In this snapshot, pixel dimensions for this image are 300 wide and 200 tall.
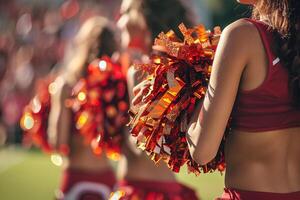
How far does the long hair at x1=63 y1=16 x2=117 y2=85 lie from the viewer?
599 cm

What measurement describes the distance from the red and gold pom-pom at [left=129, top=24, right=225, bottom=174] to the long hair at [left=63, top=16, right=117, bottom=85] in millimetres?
2543

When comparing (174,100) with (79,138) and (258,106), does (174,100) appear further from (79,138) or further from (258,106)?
(79,138)

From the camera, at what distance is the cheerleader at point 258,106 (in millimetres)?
2883

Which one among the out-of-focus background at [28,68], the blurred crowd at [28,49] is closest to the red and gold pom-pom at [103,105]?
the out-of-focus background at [28,68]

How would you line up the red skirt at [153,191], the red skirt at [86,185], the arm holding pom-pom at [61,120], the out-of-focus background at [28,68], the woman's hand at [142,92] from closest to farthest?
1. the woman's hand at [142,92]
2. the red skirt at [153,191]
3. the red skirt at [86,185]
4. the arm holding pom-pom at [61,120]
5. the out-of-focus background at [28,68]

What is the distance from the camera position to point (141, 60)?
4.62 m

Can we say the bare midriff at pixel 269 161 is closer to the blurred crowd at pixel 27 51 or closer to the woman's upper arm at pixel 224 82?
the woman's upper arm at pixel 224 82

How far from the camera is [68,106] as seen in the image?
19.6 feet

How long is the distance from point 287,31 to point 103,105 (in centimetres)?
257

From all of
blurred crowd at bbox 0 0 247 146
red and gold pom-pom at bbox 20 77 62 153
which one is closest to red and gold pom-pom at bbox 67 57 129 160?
red and gold pom-pom at bbox 20 77 62 153

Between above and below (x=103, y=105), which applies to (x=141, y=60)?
above

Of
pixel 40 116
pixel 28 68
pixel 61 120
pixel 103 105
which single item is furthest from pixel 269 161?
pixel 28 68

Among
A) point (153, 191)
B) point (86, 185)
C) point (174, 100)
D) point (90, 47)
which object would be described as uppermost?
point (174, 100)

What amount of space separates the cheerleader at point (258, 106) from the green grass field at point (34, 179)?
305 inches
